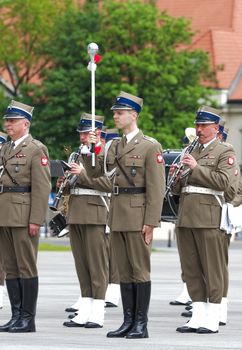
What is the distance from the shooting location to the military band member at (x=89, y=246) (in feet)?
48.3

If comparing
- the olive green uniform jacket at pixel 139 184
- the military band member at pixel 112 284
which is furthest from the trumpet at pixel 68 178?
the military band member at pixel 112 284

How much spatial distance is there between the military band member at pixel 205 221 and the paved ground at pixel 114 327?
32 centimetres

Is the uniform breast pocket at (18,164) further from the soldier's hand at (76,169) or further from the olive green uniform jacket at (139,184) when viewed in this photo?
the olive green uniform jacket at (139,184)

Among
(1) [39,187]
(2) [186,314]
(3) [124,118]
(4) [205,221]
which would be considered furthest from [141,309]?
(2) [186,314]

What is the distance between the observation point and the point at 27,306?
46.0 ft

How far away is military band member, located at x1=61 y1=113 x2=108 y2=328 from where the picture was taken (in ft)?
48.3

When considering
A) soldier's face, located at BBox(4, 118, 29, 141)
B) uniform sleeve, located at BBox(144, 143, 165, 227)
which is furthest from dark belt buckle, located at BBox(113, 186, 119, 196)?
soldier's face, located at BBox(4, 118, 29, 141)

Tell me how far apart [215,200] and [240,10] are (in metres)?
64.5

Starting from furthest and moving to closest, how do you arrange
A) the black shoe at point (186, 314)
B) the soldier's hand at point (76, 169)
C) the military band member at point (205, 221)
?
the black shoe at point (186, 314), the soldier's hand at point (76, 169), the military band member at point (205, 221)

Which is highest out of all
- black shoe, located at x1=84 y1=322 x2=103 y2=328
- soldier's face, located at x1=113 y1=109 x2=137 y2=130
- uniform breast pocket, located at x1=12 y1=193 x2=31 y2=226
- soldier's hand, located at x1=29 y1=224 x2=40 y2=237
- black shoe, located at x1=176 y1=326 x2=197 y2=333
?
soldier's face, located at x1=113 y1=109 x2=137 y2=130

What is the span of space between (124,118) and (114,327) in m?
2.27

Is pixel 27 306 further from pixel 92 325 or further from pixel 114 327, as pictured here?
pixel 114 327

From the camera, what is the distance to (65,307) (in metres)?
17.6

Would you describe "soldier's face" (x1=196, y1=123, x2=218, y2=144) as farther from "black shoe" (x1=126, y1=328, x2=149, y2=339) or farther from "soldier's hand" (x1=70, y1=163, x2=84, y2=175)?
→ "black shoe" (x1=126, y1=328, x2=149, y2=339)
